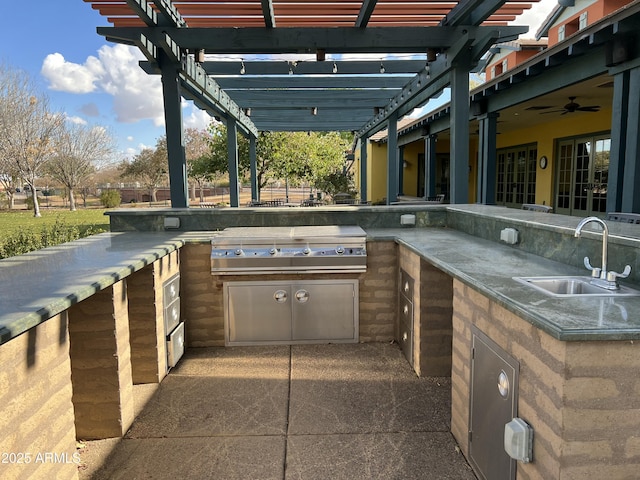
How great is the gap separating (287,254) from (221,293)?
0.70 metres

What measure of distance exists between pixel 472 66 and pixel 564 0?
146cm

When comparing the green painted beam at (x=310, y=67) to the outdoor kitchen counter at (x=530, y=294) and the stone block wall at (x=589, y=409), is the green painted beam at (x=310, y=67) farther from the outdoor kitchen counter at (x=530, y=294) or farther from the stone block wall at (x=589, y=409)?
the stone block wall at (x=589, y=409)

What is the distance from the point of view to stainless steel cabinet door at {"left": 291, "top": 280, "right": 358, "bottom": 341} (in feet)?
12.6

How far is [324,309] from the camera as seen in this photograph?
12.7 feet

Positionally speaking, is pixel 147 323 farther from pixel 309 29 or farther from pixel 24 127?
pixel 24 127

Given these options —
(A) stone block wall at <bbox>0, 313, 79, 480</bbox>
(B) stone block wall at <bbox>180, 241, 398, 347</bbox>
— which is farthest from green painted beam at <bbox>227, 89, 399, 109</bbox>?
(A) stone block wall at <bbox>0, 313, 79, 480</bbox>

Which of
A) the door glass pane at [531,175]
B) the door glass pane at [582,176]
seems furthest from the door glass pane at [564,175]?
the door glass pane at [531,175]

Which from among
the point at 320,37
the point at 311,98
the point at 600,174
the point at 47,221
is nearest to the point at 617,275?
the point at 320,37

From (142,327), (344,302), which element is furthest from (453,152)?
(142,327)

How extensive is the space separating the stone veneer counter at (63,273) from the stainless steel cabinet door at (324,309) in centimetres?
111

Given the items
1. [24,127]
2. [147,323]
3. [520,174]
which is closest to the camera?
[147,323]

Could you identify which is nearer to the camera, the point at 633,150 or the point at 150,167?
the point at 633,150

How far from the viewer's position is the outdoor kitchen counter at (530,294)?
1416 millimetres

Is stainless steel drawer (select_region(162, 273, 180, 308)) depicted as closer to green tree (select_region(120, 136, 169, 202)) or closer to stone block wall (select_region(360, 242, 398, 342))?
stone block wall (select_region(360, 242, 398, 342))
